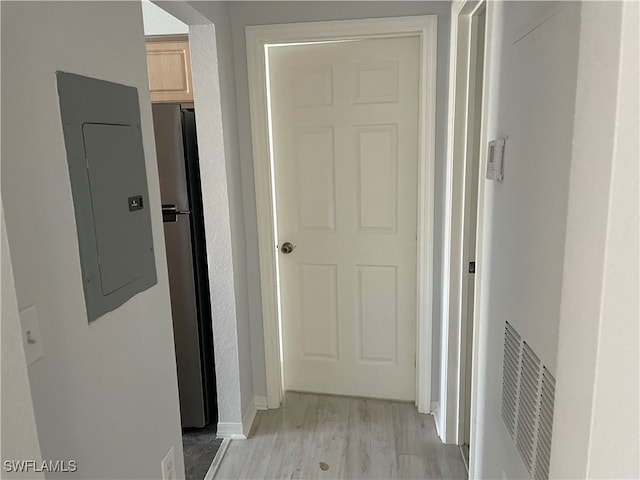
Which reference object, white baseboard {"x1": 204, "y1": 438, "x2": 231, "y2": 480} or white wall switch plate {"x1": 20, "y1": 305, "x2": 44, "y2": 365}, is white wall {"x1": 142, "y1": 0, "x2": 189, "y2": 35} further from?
white baseboard {"x1": 204, "y1": 438, "x2": 231, "y2": 480}

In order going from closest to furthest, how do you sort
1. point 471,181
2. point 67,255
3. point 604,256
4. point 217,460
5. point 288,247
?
point 604,256
point 67,255
point 471,181
point 217,460
point 288,247

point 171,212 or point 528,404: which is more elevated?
point 171,212

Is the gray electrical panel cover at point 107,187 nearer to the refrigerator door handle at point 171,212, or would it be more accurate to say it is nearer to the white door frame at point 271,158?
the refrigerator door handle at point 171,212

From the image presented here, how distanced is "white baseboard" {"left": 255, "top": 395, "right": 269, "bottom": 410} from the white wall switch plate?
1.84 meters

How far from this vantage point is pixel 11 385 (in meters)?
0.65

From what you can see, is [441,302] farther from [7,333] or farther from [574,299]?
[7,333]

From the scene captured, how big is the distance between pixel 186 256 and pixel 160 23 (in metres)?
1.26

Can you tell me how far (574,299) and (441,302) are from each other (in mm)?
→ 1807

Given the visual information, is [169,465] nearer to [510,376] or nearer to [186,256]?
[186,256]

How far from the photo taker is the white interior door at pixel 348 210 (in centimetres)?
242

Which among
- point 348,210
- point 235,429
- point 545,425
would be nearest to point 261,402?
point 235,429

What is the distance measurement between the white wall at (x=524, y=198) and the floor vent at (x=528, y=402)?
0.04 metres

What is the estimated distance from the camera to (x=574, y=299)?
2.14 ft

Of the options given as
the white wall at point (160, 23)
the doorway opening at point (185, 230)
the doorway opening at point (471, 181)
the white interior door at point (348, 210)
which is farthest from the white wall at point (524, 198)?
the white wall at point (160, 23)
